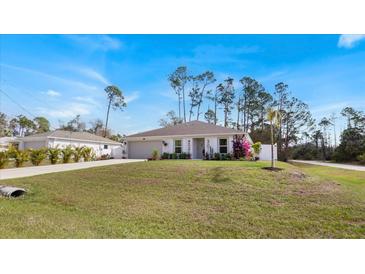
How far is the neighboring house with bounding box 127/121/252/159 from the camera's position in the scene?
19.0m

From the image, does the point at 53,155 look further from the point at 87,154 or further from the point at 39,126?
the point at 39,126

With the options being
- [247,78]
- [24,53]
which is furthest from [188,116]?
[24,53]

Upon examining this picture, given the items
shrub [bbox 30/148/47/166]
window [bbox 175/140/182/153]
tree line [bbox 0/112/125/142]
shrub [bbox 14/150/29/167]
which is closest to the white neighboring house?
shrub [bbox 30/148/47/166]

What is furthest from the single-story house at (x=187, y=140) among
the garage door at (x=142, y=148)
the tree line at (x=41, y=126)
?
the tree line at (x=41, y=126)

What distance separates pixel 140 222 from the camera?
529cm

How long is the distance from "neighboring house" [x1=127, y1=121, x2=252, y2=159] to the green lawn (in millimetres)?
9364

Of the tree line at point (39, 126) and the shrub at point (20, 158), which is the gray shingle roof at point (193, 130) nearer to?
the shrub at point (20, 158)

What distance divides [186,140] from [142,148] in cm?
536

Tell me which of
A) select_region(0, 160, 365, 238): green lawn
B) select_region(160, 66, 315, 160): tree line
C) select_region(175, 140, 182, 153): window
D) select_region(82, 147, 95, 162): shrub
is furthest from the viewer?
select_region(160, 66, 315, 160): tree line

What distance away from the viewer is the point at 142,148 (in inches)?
905

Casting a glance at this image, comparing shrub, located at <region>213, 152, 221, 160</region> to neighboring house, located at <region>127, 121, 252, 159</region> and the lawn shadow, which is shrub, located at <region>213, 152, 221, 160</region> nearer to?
neighboring house, located at <region>127, 121, 252, 159</region>

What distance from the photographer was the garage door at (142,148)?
22158mm
